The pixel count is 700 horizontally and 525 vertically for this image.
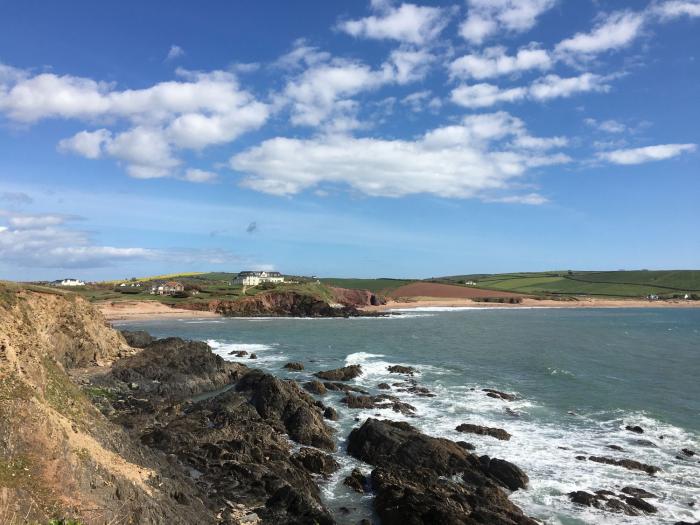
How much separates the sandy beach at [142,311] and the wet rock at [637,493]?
92508 millimetres

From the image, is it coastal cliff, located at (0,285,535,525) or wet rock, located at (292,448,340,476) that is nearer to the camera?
coastal cliff, located at (0,285,535,525)

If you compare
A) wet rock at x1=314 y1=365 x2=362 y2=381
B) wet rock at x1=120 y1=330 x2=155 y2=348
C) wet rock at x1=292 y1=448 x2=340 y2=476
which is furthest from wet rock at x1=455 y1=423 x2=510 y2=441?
wet rock at x1=120 y1=330 x2=155 y2=348

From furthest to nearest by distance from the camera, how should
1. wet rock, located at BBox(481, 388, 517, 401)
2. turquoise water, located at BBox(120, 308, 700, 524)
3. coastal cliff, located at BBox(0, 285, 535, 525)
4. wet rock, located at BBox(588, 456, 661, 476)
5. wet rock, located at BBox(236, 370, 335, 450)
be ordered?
wet rock, located at BBox(481, 388, 517, 401) < wet rock, located at BBox(236, 370, 335, 450) < wet rock, located at BBox(588, 456, 661, 476) < turquoise water, located at BBox(120, 308, 700, 524) < coastal cliff, located at BBox(0, 285, 535, 525)

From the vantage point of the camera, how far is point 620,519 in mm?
17609

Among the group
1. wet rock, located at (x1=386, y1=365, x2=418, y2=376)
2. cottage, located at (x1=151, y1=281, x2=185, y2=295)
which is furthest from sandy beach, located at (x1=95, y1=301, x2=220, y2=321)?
wet rock, located at (x1=386, y1=365, x2=418, y2=376)

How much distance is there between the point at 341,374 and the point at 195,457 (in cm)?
2123

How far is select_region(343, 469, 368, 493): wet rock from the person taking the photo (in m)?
19.3

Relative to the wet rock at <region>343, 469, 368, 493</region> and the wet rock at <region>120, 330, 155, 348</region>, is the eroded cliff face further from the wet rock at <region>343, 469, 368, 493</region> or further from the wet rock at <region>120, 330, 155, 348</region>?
the wet rock at <region>120, 330, 155, 348</region>

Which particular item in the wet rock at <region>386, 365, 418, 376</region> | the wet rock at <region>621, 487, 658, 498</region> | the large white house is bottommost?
the wet rock at <region>621, 487, 658, 498</region>

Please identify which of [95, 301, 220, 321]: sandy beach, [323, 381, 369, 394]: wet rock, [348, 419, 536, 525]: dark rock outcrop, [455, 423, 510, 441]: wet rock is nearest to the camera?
[348, 419, 536, 525]: dark rock outcrop

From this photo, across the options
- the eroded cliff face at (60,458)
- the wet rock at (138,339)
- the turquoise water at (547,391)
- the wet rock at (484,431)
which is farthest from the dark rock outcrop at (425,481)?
the wet rock at (138,339)

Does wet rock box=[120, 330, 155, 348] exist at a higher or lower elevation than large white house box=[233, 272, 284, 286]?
lower

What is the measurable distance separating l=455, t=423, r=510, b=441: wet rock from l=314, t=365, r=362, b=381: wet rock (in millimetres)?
14800

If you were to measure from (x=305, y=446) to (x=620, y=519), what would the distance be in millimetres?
13891
